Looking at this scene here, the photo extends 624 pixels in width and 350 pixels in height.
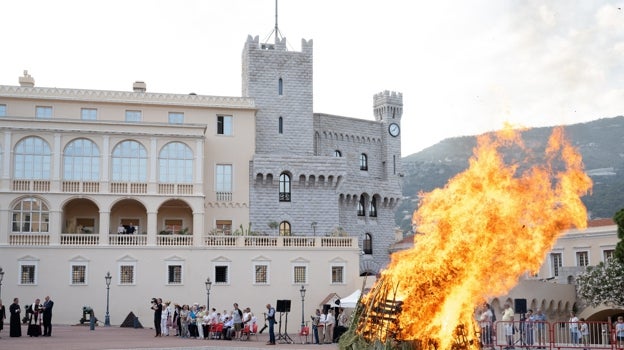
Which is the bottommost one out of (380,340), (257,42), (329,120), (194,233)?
(380,340)

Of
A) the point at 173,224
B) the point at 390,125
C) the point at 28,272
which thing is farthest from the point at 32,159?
the point at 390,125

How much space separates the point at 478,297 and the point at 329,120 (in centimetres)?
4869

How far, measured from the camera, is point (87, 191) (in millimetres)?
48781

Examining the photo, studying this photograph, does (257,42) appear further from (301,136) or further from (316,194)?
(316,194)

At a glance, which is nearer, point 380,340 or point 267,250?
point 380,340

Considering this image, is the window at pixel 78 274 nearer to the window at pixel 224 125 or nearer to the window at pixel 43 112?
the window at pixel 43 112

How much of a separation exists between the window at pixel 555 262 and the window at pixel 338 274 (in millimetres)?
18569

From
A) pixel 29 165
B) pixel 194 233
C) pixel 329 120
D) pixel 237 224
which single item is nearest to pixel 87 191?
pixel 29 165

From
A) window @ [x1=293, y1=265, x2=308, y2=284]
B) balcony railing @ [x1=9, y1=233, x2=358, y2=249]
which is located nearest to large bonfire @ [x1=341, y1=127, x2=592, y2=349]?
window @ [x1=293, y1=265, x2=308, y2=284]

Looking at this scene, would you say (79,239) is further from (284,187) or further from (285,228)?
(284,187)

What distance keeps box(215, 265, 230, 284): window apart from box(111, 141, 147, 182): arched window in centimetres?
707

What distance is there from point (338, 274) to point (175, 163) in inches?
479

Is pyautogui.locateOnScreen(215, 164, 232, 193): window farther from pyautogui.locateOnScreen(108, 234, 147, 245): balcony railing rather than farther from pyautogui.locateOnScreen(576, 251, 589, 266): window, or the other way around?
pyautogui.locateOnScreen(576, 251, 589, 266): window

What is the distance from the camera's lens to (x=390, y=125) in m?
72.4
